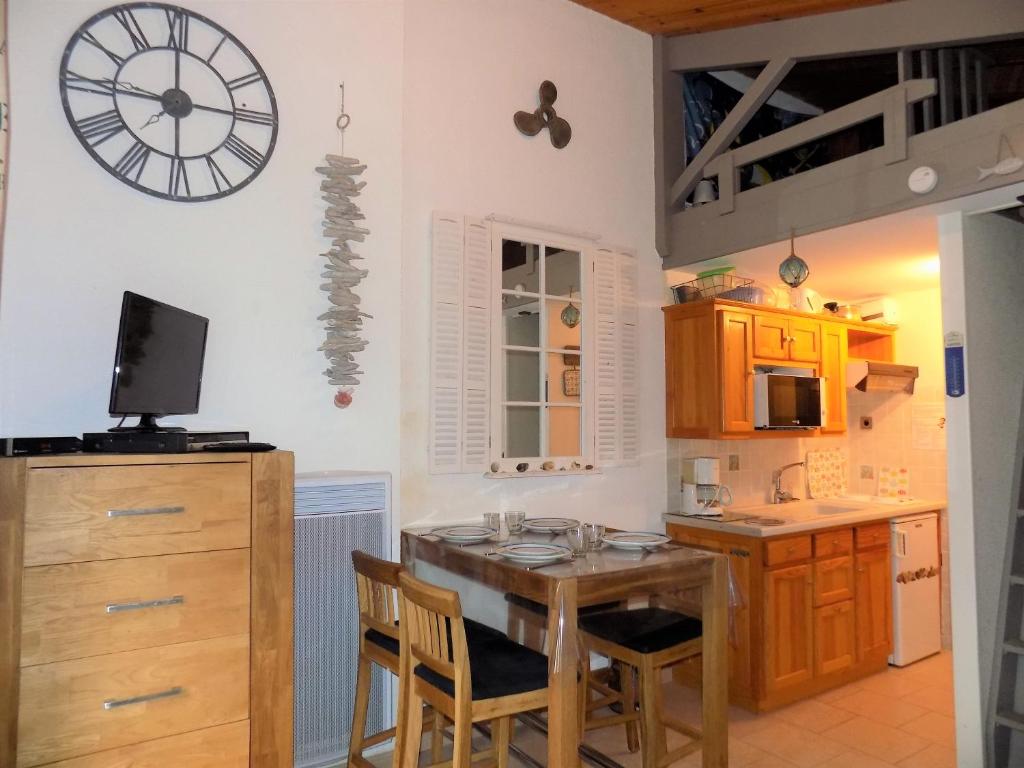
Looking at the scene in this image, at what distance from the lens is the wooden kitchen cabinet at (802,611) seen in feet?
11.2

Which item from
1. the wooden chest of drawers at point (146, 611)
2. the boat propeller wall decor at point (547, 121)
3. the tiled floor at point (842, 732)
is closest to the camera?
the wooden chest of drawers at point (146, 611)

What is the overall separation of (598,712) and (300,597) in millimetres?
1669

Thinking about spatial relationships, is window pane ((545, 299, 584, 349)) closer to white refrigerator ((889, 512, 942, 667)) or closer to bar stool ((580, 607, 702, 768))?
bar stool ((580, 607, 702, 768))

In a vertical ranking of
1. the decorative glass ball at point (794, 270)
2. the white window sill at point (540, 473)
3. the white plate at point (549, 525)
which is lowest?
the white plate at point (549, 525)

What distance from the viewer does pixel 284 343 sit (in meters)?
2.79

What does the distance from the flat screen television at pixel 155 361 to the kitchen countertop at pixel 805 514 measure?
257 centimetres

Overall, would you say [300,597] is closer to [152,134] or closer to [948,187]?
[152,134]

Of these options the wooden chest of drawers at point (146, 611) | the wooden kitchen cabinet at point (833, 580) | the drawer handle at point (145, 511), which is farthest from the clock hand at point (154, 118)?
the wooden kitchen cabinet at point (833, 580)

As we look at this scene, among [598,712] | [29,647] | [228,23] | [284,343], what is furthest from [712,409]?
[29,647]

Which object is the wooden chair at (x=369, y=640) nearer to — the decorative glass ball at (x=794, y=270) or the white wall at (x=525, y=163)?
the white wall at (x=525, y=163)

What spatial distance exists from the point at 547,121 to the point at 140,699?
3.07 m

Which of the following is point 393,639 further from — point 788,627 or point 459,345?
point 788,627

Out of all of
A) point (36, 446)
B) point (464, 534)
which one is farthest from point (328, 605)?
point (36, 446)

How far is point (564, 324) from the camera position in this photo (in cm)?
363
